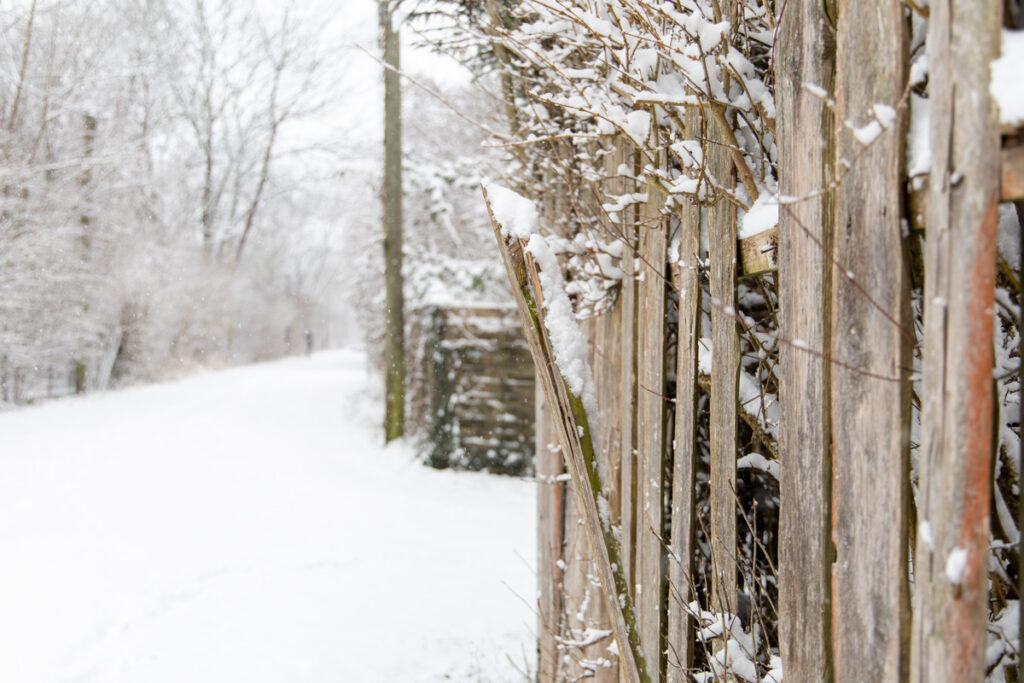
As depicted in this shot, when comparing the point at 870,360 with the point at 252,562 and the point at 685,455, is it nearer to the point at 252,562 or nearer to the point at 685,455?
the point at 685,455

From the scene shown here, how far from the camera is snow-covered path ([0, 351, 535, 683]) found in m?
3.65

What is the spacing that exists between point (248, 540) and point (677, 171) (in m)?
5.11

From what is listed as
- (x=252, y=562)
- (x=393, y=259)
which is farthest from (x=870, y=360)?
(x=393, y=259)

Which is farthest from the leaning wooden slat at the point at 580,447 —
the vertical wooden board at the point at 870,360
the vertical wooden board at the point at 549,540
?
the vertical wooden board at the point at 549,540

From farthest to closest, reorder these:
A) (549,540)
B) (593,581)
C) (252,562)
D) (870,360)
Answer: (252,562)
(549,540)
(593,581)
(870,360)

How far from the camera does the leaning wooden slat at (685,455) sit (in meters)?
1.57

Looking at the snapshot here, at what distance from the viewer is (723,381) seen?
1.45 metres

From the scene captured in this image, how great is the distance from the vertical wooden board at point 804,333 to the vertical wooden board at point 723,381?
249 millimetres

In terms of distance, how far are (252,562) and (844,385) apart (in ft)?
16.7

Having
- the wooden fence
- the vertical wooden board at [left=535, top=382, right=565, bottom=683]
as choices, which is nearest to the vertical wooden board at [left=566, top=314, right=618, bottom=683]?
the vertical wooden board at [left=535, top=382, right=565, bottom=683]

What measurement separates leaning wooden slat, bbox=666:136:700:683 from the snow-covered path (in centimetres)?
110

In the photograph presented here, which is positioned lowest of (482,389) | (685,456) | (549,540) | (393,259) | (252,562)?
(252,562)

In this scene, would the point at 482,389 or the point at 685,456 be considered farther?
the point at 482,389

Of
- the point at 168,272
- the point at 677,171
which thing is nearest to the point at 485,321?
the point at 677,171
